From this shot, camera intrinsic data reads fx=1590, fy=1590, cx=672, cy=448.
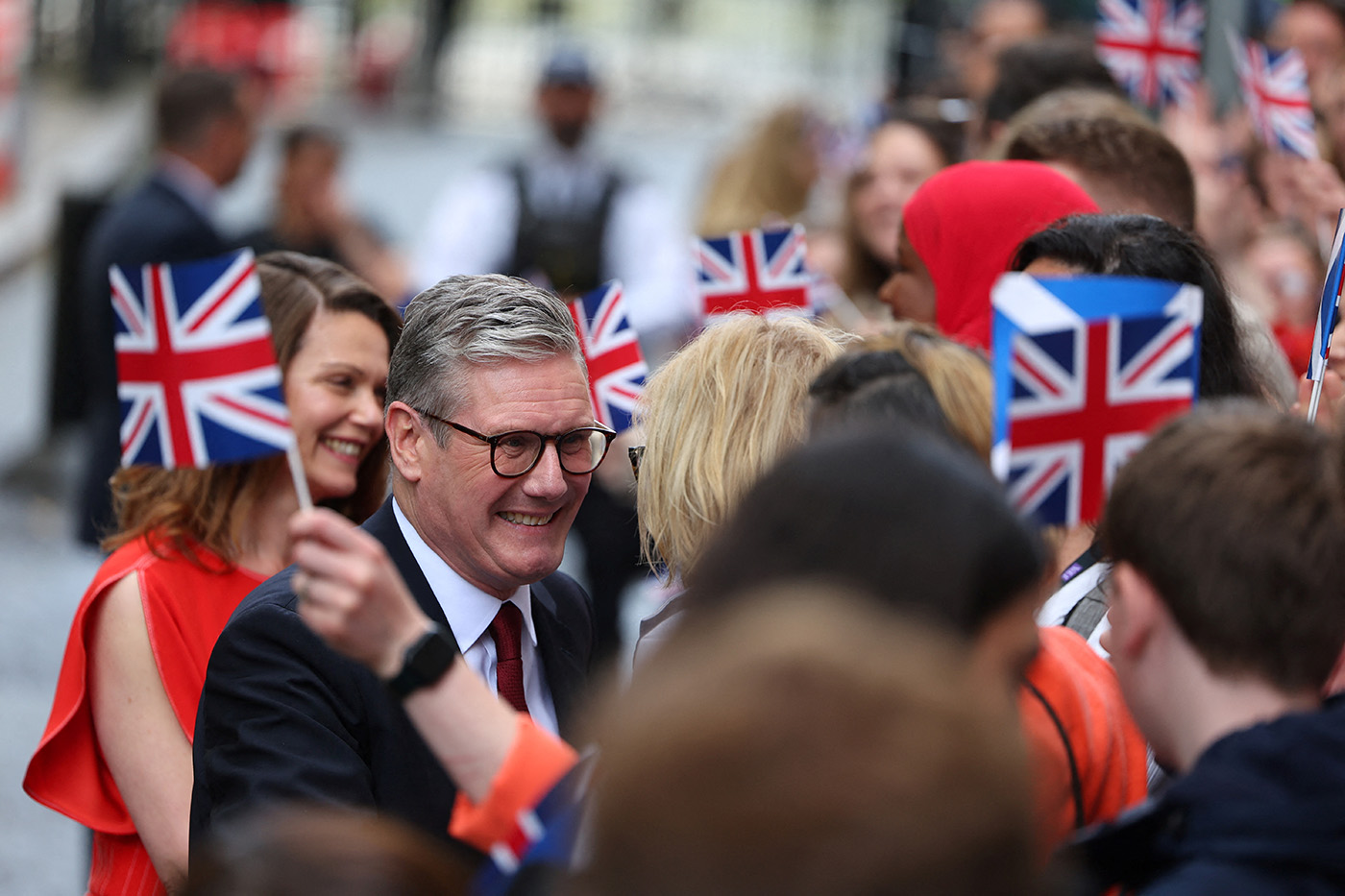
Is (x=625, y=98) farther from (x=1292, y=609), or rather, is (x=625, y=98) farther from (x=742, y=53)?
(x=1292, y=609)

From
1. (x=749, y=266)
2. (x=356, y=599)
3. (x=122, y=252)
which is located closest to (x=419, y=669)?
(x=356, y=599)

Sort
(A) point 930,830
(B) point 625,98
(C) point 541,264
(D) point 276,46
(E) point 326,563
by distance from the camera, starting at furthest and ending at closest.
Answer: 1. (B) point 625,98
2. (D) point 276,46
3. (C) point 541,264
4. (E) point 326,563
5. (A) point 930,830

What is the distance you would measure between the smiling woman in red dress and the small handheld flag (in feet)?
5.93

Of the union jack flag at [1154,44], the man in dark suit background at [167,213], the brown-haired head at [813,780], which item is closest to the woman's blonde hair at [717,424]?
the brown-haired head at [813,780]

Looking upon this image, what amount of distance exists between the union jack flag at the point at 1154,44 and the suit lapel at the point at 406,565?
4669mm

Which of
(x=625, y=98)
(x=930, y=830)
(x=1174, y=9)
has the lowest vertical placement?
(x=625, y=98)

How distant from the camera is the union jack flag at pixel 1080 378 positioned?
2115mm

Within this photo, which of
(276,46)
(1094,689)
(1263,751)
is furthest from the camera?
(276,46)

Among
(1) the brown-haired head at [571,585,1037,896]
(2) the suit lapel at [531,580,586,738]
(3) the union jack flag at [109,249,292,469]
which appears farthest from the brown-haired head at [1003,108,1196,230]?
(1) the brown-haired head at [571,585,1037,896]

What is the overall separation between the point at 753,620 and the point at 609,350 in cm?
236

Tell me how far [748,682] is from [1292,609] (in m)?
0.82

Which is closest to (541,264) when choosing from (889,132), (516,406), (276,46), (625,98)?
(889,132)

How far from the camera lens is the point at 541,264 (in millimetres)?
7348

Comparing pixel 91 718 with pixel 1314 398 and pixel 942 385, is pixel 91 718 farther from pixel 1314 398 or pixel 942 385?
pixel 1314 398
